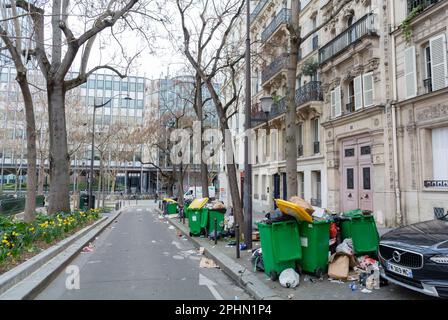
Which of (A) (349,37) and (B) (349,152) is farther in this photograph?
(B) (349,152)

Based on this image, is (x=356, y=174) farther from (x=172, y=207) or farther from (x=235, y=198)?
(x=172, y=207)

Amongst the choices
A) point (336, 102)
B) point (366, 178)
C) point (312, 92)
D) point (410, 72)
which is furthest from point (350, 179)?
point (410, 72)

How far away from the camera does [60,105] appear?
14336 millimetres

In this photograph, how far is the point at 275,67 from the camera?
22.4 metres

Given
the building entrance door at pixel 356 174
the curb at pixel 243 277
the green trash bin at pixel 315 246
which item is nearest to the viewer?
the curb at pixel 243 277

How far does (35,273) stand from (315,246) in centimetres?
527

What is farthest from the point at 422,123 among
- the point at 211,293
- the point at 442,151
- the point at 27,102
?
the point at 27,102

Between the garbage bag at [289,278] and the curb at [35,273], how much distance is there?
4.01 meters

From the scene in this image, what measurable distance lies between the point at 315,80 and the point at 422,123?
7629 millimetres

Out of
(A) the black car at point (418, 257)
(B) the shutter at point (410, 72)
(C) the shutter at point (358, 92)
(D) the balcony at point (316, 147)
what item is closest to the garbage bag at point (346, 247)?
(A) the black car at point (418, 257)

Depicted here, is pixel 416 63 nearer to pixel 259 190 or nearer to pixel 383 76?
pixel 383 76

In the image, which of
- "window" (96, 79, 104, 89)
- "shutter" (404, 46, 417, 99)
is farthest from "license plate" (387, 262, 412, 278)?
"window" (96, 79, 104, 89)

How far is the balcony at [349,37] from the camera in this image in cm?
1446

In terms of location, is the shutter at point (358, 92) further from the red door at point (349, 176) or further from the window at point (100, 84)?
the window at point (100, 84)
